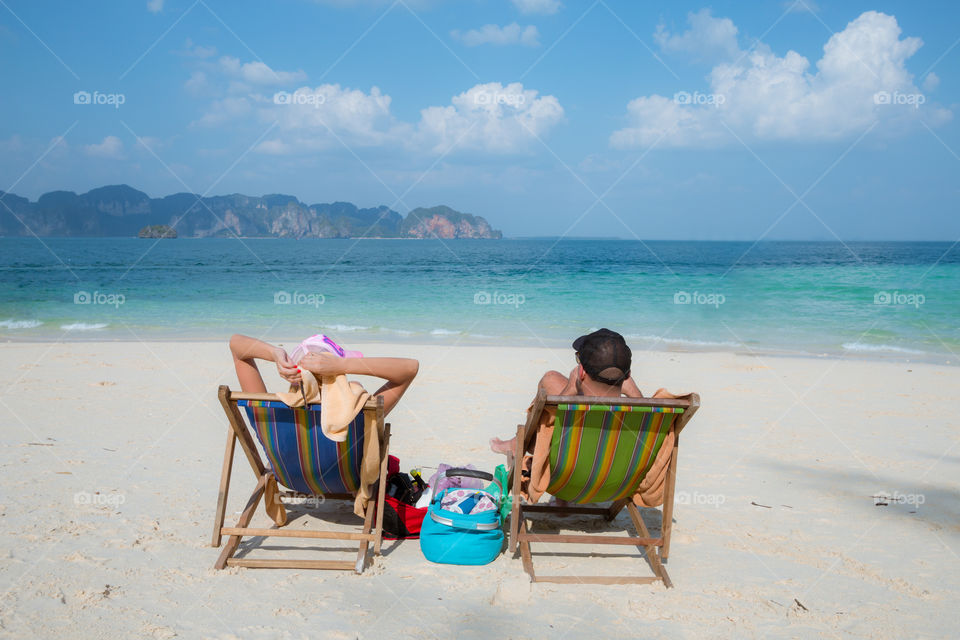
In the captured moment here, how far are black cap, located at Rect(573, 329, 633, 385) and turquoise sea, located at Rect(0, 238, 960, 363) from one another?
30.4 feet

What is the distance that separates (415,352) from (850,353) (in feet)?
24.5

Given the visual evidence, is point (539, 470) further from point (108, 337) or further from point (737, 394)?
point (108, 337)

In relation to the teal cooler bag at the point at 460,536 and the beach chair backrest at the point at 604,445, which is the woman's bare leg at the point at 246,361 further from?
the beach chair backrest at the point at 604,445

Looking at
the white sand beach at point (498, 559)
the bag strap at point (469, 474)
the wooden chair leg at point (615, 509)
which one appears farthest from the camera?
the wooden chair leg at point (615, 509)

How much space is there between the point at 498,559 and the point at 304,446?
111cm

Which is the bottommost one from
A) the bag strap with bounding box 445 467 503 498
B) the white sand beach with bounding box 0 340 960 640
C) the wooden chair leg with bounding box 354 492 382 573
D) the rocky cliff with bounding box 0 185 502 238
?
the white sand beach with bounding box 0 340 960 640

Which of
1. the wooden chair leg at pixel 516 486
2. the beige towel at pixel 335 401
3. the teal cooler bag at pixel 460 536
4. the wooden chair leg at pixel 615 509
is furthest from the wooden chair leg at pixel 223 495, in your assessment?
the wooden chair leg at pixel 615 509

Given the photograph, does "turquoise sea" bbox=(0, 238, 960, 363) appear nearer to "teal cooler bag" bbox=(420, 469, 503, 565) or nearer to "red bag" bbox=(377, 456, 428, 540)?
"red bag" bbox=(377, 456, 428, 540)

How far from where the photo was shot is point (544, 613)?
2951 millimetres

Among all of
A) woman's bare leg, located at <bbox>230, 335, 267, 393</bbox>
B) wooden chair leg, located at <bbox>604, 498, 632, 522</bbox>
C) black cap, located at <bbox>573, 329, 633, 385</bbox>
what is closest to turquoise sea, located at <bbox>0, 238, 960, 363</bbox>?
wooden chair leg, located at <bbox>604, 498, 632, 522</bbox>

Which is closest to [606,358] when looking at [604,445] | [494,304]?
[604,445]

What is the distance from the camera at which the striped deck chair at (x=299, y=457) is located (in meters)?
3.17

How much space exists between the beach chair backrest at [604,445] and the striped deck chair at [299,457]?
0.83m

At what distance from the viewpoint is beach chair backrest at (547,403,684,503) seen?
3.17 metres
